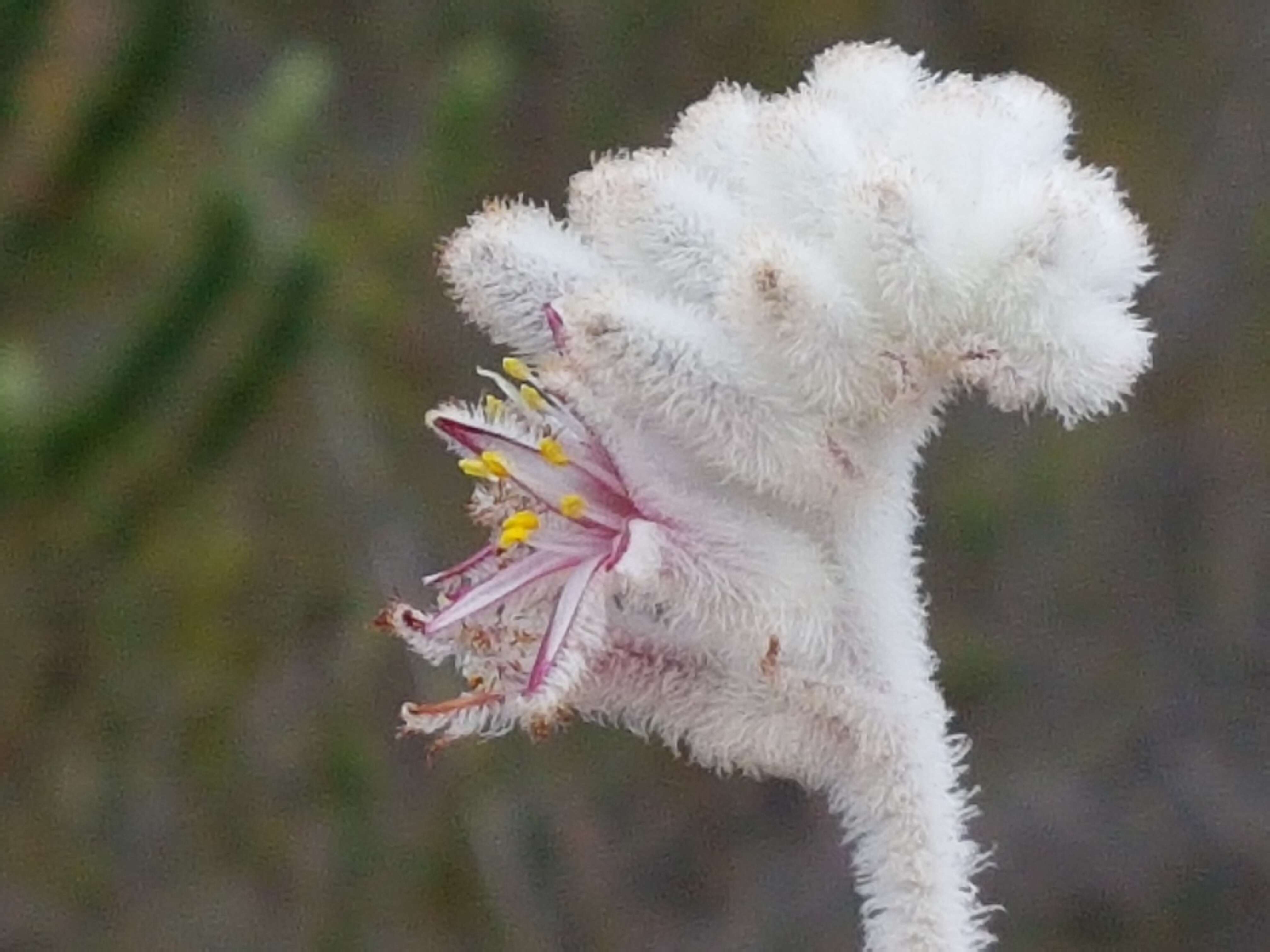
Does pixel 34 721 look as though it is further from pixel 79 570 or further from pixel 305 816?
pixel 305 816

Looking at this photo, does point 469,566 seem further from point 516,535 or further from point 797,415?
point 797,415

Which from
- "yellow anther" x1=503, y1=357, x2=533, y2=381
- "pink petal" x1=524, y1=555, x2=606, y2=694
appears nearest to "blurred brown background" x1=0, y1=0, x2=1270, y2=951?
"yellow anther" x1=503, y1=357, x2=533, y2=381

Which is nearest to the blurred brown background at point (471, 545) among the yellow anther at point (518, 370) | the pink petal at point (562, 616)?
the yellow anther at point (518, 370)

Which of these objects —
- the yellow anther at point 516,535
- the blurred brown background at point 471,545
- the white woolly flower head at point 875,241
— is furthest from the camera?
the blurred brown background at point 471,545

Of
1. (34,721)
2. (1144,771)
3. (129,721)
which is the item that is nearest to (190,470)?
(34,721)

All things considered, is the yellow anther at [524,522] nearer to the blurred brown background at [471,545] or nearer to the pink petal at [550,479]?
the pink petal at [550,479]

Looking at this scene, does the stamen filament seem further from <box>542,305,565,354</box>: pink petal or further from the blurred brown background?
the blurred brown background
